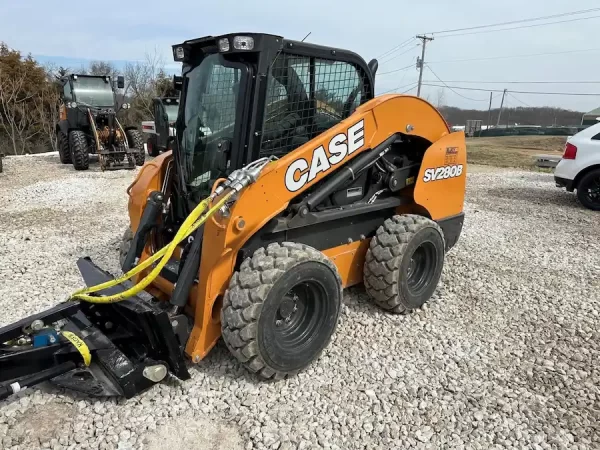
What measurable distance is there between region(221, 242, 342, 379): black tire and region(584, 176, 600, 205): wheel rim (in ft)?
23.9

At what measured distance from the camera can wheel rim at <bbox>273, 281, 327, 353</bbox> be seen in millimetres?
3020

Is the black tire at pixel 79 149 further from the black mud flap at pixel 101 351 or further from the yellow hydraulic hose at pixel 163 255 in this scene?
the yellow hydraulic hose at pixel 163 255

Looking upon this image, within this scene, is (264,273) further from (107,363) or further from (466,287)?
(466,287)

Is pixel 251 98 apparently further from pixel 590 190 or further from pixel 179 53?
pixel 590 190

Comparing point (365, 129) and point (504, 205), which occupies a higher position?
point (365, 129)

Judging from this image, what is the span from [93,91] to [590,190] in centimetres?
1300

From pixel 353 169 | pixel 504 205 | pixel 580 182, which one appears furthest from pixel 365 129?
pixel 580 182

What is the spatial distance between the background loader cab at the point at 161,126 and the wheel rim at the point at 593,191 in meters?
7.33

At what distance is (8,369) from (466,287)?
3.92m

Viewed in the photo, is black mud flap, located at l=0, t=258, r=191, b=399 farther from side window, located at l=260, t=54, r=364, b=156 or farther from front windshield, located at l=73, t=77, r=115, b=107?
front windshield, located at l=73, t=77, r=115, b=107

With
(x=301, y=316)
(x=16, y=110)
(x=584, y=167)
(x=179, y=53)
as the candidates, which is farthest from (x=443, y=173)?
(x=16, y=110)

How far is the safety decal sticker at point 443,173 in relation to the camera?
4.09 m

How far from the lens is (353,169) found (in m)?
3.41

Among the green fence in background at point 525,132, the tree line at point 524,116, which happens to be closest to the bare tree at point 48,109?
the green fence in background at point 525,132
